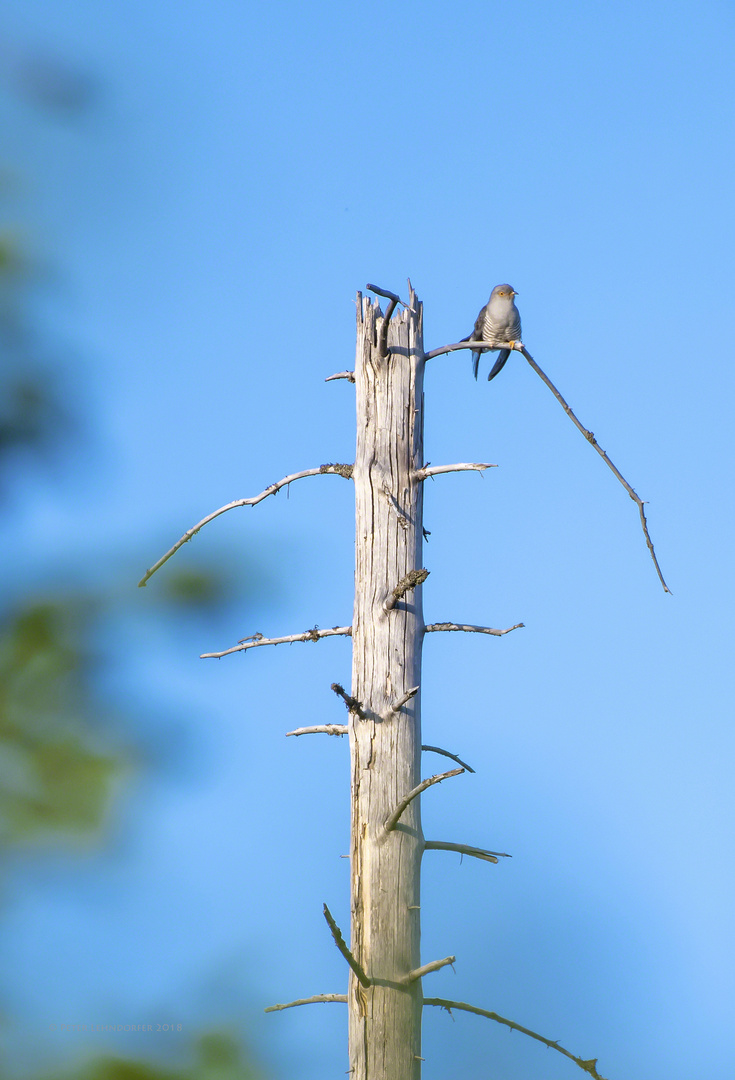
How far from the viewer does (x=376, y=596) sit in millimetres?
3717

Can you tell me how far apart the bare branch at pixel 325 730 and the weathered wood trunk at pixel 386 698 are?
0.11 m

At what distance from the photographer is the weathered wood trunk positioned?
133 inches

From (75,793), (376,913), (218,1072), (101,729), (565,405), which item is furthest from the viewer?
(565,405)

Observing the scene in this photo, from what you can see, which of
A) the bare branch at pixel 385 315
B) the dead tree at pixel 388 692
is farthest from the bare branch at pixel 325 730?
the bare branch at pixel 385 315

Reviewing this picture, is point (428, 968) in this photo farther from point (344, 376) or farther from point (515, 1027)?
point (344, 376)

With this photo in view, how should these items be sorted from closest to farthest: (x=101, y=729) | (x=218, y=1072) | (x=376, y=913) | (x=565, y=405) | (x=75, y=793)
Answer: (x=75, y=793)
(x=101, y=729)
(x=218, y=1072)
(x=376, y=913)
(x=565, y=405)

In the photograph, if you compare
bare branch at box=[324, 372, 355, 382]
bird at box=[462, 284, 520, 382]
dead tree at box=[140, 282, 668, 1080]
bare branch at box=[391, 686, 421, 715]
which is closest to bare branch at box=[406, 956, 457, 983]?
dead tree at box=[140, 282, 668, 1080]

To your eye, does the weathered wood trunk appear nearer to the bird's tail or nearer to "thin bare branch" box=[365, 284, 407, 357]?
"thin bare branch" box=[365, 284, 407, 357]

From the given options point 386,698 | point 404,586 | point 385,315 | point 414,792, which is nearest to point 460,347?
point 385,315

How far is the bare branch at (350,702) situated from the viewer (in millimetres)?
3328

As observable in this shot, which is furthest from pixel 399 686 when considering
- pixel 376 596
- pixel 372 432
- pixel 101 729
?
pixel 101 729

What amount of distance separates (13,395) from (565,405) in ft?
6.79

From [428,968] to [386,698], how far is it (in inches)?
38.0

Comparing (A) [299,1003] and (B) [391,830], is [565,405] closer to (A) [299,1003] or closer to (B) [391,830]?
(B) [391,830]
